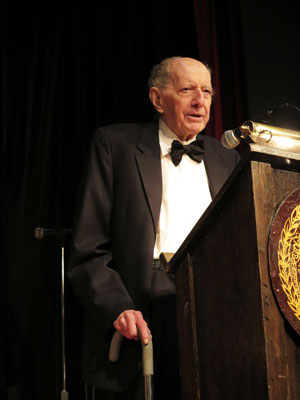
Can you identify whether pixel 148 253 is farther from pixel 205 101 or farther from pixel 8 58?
pixel 8 58

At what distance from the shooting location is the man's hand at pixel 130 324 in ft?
4.87

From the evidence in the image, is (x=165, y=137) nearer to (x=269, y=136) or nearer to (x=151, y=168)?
(x=151, y=168)

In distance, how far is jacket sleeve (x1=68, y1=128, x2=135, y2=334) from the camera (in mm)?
1666

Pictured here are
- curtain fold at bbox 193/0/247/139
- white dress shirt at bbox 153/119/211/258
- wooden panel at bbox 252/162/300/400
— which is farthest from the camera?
curtain fold at bbox 193/0/247/139

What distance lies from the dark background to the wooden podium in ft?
6.13

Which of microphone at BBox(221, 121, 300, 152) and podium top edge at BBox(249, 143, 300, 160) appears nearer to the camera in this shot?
podium top edge at BBox(249, 143, 300, 160)

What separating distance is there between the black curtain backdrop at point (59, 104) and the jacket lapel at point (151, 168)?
1.17m

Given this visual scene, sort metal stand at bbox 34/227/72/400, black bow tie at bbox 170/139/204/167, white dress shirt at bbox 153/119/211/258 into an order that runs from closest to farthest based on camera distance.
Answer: white dress shirt at bbox 153/119/211/258 < black bow tie at bbox 170/139/204/167 < metal stand at bbox 34/227/72/400

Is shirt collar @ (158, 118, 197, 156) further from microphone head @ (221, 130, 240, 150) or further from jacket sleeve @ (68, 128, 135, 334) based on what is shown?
microphone head @ (221, 130, 240, 150)

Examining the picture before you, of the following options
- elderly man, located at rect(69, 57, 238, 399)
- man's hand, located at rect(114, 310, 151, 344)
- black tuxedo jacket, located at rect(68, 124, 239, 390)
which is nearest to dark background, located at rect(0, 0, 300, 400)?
elderly man, located at rect(69, 57, 238, 399)

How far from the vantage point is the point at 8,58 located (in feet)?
10.8

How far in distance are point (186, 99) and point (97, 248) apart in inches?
30.6

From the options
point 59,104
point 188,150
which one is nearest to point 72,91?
point 59,104

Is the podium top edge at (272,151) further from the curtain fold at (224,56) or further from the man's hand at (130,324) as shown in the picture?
the curtain fold at (224,56)
